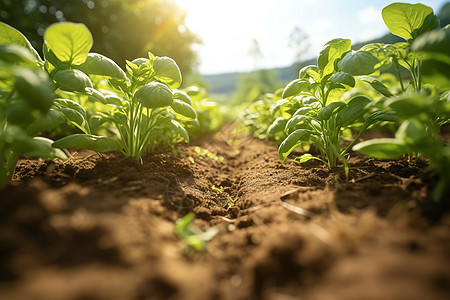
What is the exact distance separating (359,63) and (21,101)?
1757 millimetres

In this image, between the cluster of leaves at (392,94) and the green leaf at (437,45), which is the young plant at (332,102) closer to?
the cluster of leaves at (392,94)

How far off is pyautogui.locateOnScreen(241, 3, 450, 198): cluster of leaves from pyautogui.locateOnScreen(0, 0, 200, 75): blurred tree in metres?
7.35

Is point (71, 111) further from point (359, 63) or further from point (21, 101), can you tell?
point (359, 63)

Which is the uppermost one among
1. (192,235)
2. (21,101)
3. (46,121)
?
(21,101)

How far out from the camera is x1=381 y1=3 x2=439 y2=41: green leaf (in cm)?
159

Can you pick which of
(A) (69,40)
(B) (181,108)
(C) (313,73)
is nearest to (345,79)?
(C) (313,73)

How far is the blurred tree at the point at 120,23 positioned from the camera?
7.82 meters

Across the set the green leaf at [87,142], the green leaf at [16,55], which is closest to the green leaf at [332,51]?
→ the green leaf at [87,142]

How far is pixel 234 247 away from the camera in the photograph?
1.07m

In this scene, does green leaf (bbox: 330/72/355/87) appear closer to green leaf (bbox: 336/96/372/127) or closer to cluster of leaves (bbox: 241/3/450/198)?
cluster of leaves (bbox: 241/3/450/198)

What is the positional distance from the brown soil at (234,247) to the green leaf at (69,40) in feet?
2.51

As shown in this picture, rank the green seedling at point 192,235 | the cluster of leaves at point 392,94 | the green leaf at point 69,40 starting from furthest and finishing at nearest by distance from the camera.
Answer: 1. the green leaf at point 69,40
2. the cluster of leaves at point 392,94
3. the green seedling at point 192,235

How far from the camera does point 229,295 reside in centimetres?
76

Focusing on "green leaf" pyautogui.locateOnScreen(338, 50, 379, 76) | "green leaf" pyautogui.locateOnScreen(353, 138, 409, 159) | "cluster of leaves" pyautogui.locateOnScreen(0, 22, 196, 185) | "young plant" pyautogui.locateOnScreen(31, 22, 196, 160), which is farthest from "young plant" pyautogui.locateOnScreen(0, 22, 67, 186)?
"green leaf" pyautogui.locateOnScreen(338, 50, 379, 76)
